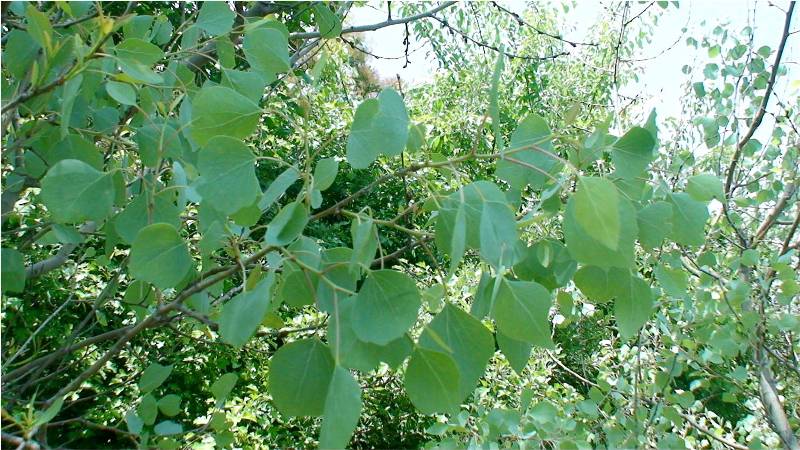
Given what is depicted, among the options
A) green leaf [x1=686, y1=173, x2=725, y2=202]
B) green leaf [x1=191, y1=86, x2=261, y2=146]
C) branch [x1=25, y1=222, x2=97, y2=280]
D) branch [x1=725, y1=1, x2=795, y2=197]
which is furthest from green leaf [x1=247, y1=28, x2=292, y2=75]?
branch [x1=725, y1=1, x2=795, y2=197]

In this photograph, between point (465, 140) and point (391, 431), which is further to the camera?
point (465, 140)

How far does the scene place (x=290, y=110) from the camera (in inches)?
131

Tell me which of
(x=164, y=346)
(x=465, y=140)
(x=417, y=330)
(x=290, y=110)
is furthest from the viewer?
(x=465, y=140)

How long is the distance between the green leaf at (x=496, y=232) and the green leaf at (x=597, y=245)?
46mm

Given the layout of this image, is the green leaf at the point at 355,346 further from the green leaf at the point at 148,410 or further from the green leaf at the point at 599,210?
the green leaf at the point at 148,410

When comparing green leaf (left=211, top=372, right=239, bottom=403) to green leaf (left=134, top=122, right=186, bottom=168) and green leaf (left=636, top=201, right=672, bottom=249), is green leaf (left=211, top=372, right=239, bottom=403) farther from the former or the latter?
green leaf (left=636, top=201, right=672, bottom=249)

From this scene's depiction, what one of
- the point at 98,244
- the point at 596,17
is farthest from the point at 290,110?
the point at 596,17

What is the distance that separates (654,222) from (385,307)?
0.90ft

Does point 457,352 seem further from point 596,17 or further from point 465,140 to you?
point 596,17

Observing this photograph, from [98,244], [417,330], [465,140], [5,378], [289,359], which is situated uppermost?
[465,140]

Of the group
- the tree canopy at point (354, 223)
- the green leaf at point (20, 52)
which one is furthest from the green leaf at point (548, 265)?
the green leaf at point (20, 52)

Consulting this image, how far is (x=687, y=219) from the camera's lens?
649 mm

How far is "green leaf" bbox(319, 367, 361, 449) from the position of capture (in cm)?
43

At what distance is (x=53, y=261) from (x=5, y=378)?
0.88 ft
